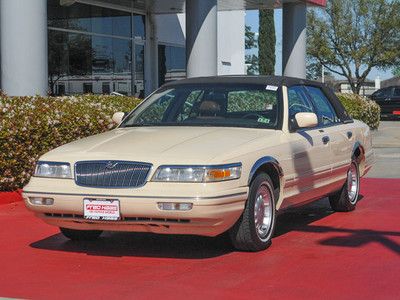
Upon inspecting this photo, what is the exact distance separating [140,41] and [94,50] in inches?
102

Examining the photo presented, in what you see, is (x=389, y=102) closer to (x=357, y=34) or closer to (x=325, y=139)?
(x=357, y=34)

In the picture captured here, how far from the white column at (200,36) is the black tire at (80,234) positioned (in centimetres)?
930

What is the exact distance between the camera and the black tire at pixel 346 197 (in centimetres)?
887

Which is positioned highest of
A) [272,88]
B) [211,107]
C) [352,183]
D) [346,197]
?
[272,88]

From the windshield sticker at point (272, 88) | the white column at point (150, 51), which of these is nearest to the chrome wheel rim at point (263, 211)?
the windshield sticker at point (272, 88)

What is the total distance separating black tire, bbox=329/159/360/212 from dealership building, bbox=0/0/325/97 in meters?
7.52

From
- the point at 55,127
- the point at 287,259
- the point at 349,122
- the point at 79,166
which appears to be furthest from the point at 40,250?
the point at 349,122

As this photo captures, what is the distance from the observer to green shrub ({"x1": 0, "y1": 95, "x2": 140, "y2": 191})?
31.0 ft

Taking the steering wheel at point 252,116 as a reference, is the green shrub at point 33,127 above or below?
below

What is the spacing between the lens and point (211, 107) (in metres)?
7.55

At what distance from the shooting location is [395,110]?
1357 inches

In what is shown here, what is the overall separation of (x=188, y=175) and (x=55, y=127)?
14.8ft

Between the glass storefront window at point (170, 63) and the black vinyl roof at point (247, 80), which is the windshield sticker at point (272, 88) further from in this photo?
the glass storefront window at point (170, 63)

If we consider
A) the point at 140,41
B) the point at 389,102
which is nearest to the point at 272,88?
the point at 140,41
